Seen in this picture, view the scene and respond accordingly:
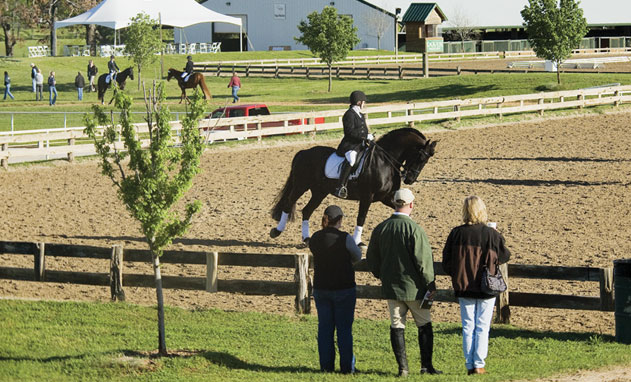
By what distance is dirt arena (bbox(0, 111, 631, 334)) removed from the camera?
13.0m

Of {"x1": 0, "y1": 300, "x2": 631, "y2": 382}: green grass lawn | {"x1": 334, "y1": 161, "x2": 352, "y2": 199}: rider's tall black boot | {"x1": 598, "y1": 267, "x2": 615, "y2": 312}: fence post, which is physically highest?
{"x1": 334, "y1": 161, "x2": 352, "y2": 199}: rider's tall black boot

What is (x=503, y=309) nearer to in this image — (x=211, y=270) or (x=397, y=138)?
(x=211, y=270)

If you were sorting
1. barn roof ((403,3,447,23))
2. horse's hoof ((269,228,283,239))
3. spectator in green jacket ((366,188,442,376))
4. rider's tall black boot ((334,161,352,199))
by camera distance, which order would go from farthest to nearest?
barn roof ((403,3,447,23)) → horse's hoof ((269,228,283,239)) → rider's tall black boot ((334,161,352,199)) → spectator in green jacket ((366,188,442,376))

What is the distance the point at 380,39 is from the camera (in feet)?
297

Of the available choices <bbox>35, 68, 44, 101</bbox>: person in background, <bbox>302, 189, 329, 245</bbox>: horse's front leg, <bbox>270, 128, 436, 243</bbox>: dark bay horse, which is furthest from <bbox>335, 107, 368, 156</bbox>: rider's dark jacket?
<bbox>35, 68, 44, 101</bbox>: person in background

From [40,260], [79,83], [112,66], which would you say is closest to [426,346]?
[40,260]

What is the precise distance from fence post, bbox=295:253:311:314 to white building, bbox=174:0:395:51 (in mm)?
75821

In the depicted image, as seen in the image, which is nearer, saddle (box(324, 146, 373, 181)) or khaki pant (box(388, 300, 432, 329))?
khaki pant (box(388, 300, 432, 329))

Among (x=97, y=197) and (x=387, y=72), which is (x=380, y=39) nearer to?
(x=387, y=72)

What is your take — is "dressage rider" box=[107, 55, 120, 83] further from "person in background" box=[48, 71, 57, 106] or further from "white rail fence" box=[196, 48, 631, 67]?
"white rail fence" box=[196, 48, 631, 67]

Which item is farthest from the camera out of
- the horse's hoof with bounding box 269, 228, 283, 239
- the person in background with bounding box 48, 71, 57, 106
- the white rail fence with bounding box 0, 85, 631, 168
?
the person in background with bounding box 48, 71, 57, 106

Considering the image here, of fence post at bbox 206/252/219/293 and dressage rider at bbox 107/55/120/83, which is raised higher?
dressage rider at bbox 107/55/120/83

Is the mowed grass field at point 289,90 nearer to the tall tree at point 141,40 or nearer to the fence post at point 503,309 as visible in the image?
the tall tree at point 141,40

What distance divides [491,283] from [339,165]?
676 cm
